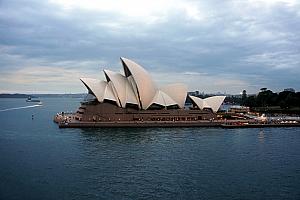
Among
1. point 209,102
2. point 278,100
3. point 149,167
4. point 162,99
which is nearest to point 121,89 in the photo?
point 162,99

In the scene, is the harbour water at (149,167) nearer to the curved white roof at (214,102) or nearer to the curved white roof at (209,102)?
the curved white roof at (209,102)

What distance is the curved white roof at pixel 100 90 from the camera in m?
39.0

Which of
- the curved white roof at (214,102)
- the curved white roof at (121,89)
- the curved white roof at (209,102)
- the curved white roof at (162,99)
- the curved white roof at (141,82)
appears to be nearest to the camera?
the curved white roof at (141,82)

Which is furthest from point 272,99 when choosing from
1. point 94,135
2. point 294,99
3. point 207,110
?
point 94,135

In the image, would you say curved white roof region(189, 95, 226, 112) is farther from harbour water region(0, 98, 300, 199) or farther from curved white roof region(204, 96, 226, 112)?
harbour water region(0, 98, 300, 199)

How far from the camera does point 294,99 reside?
220 ft

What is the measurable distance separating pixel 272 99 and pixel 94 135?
5296 centimetres

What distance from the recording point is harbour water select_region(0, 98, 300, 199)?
47.8 feet

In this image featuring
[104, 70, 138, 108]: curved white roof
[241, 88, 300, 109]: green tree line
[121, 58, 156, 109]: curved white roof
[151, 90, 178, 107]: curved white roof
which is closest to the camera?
[121, 58, 156, 109]: curved white roof

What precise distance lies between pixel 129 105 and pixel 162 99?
13.1 ft

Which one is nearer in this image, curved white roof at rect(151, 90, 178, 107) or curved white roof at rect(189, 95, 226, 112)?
curved white roof at rect(151, 90, 178, 107)

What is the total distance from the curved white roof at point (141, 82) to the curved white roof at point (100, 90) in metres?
2.64

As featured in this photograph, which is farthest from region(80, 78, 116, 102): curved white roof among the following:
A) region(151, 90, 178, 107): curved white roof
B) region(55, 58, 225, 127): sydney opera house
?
region(151, 90, 178, 107): curved white roof

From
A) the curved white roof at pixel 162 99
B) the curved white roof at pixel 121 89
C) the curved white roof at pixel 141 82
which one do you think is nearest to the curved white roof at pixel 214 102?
the curved white roof at pixel 162 99
